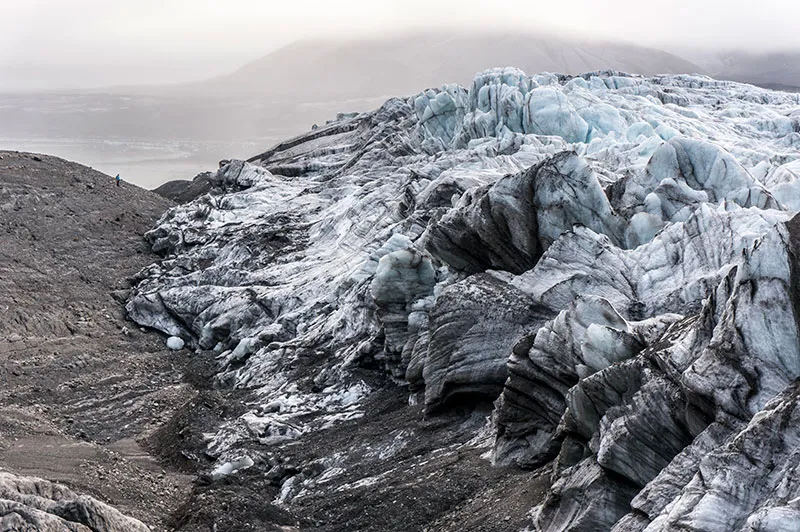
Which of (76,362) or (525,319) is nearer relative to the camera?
(525,319)

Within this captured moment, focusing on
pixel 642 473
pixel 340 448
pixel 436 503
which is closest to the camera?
pixel 642 473

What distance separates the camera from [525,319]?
2245 cm

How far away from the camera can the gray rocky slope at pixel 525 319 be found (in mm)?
12906

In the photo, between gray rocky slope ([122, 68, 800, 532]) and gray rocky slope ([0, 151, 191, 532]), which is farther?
gray rocky slope ([0, 151, 191, 532])

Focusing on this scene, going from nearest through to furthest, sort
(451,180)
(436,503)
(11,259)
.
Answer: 1. (436,503)
2. (451,180)
3. (11,259)

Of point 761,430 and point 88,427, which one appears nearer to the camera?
point 761,430

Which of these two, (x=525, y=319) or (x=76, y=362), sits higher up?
(x=525, y=319)

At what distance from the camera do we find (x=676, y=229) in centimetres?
2334

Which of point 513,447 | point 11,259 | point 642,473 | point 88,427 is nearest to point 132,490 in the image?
point 88,427

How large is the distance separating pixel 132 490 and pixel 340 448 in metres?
5.94

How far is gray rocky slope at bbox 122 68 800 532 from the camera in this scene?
1291 centimetres

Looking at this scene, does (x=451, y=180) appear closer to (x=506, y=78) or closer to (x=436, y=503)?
(x=436, y=503)

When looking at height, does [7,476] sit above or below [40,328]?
above

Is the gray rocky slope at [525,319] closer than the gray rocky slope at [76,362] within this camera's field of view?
Yes
